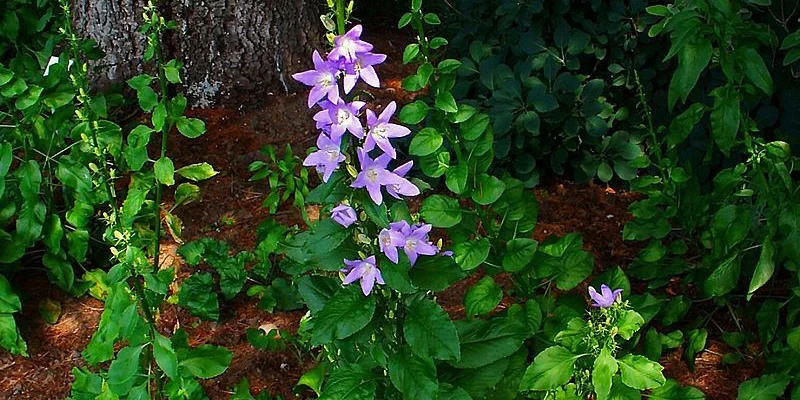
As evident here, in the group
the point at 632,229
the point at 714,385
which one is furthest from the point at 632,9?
the point at 714,385

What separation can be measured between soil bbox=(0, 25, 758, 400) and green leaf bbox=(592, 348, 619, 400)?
1055 millimetres

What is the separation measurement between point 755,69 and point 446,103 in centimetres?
92

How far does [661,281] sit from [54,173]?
2.19 metres

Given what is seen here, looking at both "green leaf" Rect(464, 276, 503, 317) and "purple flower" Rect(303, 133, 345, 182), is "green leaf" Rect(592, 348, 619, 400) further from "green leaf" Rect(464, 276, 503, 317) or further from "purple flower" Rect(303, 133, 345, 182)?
"purple flower" Rect(303, 133, 345, 182)

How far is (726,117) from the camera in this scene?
2521mm

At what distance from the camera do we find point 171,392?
248 centimetres

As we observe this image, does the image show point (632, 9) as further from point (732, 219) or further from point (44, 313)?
point (44, 313)

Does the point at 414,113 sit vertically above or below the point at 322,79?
below

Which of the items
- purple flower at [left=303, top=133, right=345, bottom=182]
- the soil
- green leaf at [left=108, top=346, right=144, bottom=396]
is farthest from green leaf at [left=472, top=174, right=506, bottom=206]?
green leaf at [left=108, top=346, right=144, bottom=396]

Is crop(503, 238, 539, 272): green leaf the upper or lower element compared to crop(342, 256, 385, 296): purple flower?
lower

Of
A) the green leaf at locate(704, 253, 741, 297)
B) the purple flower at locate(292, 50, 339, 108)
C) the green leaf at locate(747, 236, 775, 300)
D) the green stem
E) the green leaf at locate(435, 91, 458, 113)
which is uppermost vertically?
the green stem

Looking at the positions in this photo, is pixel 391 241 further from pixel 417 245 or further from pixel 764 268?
pixel 764 268

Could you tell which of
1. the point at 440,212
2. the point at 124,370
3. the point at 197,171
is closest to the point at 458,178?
the point at 440,212

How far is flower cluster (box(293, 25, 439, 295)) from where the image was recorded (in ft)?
5.71
